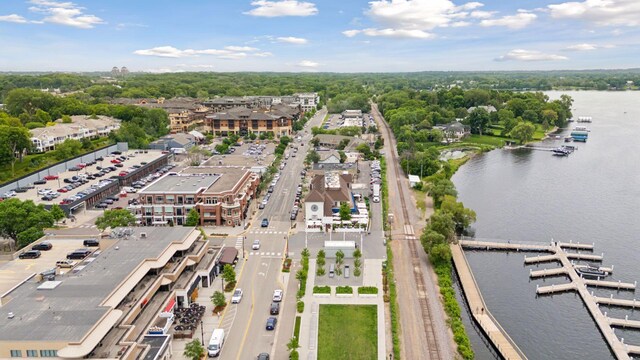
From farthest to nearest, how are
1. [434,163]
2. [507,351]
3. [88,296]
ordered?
[434,163]
[507,351]
[88,296]

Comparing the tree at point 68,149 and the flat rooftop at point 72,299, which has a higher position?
the tree at point 68,149

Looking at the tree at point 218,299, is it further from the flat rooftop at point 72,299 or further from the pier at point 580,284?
the pier at point 580,284

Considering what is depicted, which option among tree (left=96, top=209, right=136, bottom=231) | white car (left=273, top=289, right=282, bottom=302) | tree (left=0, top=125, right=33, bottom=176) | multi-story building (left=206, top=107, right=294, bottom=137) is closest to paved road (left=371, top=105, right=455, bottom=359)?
white car (left=273, top=289, right=282, bottom=302)

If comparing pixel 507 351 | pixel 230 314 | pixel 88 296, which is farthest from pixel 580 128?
pixel 88 296

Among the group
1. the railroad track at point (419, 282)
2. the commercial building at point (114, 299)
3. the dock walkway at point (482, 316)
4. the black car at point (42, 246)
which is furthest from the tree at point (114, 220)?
the dock walkway at point (482, 316)

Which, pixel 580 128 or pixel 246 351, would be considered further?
pixel 580 128

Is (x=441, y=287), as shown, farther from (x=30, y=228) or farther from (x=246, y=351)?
(x=30, y=228)

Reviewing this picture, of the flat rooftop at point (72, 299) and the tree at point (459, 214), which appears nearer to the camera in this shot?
the flat rooftop at point (72, 299)
